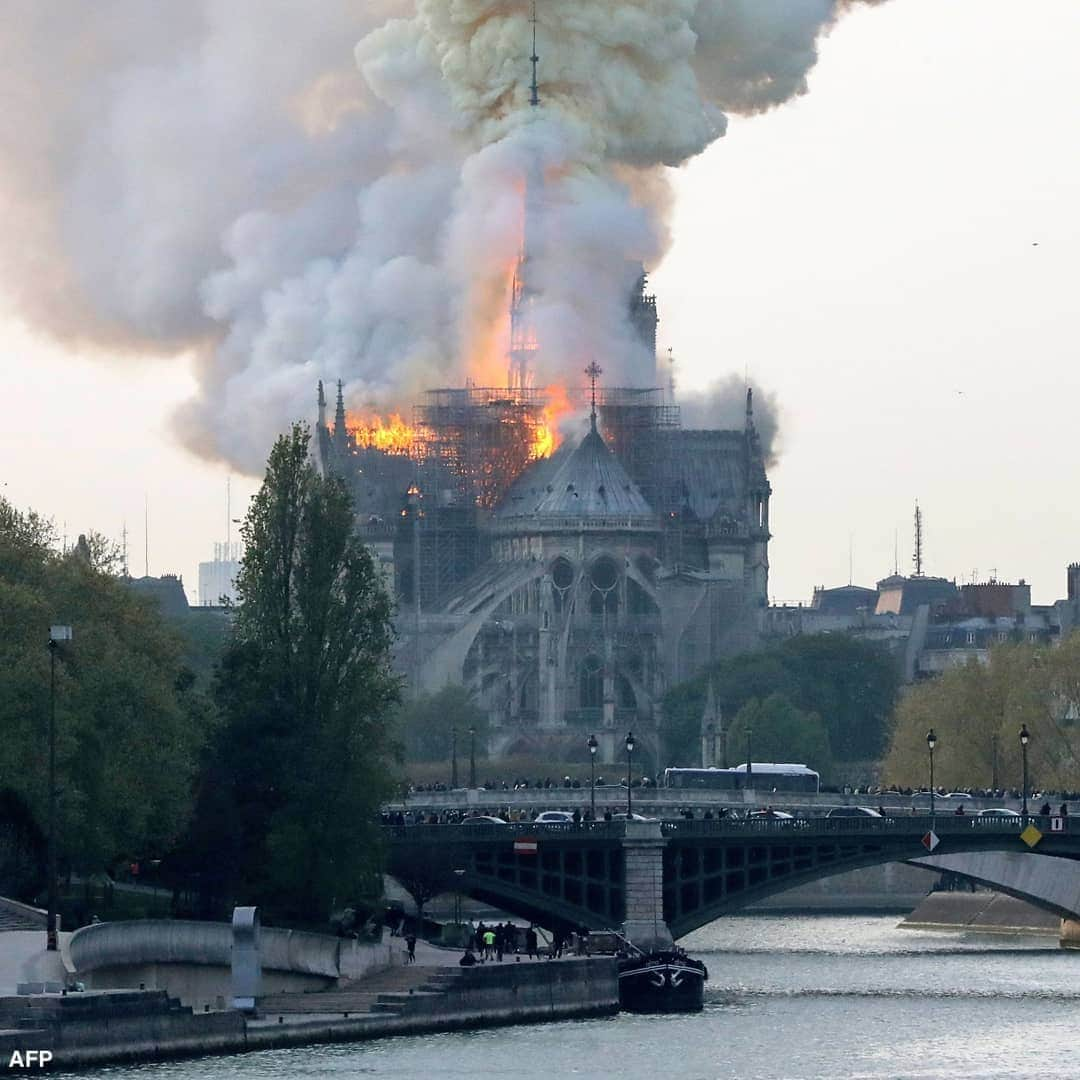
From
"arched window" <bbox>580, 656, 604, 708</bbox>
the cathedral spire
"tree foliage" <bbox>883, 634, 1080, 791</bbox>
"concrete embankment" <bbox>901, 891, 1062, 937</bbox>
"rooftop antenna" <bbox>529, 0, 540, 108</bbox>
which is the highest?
"rooftop antenna" <bbox>529, 0, 540, 108</bbox>

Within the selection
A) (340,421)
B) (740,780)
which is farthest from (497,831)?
(340,421)

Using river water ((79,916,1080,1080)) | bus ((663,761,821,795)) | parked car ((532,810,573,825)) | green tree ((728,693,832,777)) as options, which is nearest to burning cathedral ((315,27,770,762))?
green tree ((728,693,832,777))

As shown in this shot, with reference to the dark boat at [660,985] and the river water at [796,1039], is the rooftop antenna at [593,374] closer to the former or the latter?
the river water at [796,1039]

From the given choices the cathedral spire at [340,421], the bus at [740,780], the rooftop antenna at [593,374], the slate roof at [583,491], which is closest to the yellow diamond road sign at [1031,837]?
the bus at [740,780]

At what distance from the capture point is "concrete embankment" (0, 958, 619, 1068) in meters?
70.2

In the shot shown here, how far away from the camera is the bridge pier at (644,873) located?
340ft

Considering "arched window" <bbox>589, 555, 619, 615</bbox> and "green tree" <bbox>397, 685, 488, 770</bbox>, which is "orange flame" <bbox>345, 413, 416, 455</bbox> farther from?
"green tree" <bbox>397, 685, 488, 770</bbox>

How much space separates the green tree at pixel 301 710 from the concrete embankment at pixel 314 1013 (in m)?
A: 3.10

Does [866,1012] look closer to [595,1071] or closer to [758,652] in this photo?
[595,1071]

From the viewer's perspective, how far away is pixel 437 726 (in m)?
178

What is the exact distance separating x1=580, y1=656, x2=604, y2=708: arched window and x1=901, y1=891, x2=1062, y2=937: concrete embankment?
53.1m

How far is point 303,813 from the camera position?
302 feet

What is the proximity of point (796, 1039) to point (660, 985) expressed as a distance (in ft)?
21.2

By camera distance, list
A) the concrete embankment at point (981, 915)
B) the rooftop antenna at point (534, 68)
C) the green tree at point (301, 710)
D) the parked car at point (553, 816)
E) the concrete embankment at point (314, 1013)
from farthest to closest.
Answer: the rooftop antenna at point (534, 68), the concrete embankment at point (981, 915), the parked car at point (553, 816), the green tree at point (301, 710), the concrete embankment at point (314, 1013)
